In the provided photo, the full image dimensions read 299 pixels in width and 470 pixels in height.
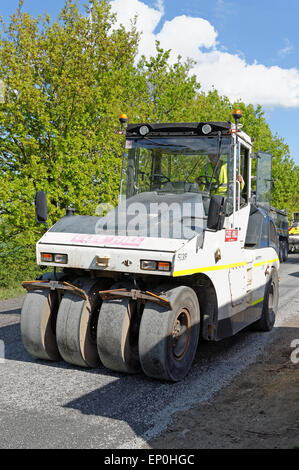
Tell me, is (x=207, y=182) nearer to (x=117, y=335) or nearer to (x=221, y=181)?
(x=221, y=181)

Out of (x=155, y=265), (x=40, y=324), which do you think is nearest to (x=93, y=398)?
(x=40, y=324)

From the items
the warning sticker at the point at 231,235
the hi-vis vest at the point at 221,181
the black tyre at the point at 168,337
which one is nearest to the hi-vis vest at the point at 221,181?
the hi-vis vest at the point at 221,181

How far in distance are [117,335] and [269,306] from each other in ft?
12.0

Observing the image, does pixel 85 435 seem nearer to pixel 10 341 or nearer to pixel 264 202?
pixel 10 341

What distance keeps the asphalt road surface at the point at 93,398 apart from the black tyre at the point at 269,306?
42.3 inches

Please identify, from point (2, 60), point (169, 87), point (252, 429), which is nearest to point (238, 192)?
point (252, 429)

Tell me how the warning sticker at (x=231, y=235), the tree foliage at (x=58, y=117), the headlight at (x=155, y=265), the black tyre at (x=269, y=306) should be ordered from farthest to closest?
the tree foliage at (x=58, y=117), the black tyre at (x=269, y=306), the warning sticker at (x=231, y=235), the headlight at (x=155, y=265)

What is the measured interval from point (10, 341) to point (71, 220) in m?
2.05

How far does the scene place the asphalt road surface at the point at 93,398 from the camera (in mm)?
3770

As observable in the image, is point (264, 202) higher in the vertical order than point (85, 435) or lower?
higher

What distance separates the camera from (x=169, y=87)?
744 inches

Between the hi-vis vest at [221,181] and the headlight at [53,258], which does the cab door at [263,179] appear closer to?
the hi-vis vest at [221,181]

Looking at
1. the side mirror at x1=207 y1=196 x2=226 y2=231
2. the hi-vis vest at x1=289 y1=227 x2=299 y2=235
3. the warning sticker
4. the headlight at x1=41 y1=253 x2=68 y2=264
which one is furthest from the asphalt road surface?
the hi-vis vest at x1=289 y1=227 x2=299 y2=235

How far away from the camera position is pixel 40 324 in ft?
17.8
